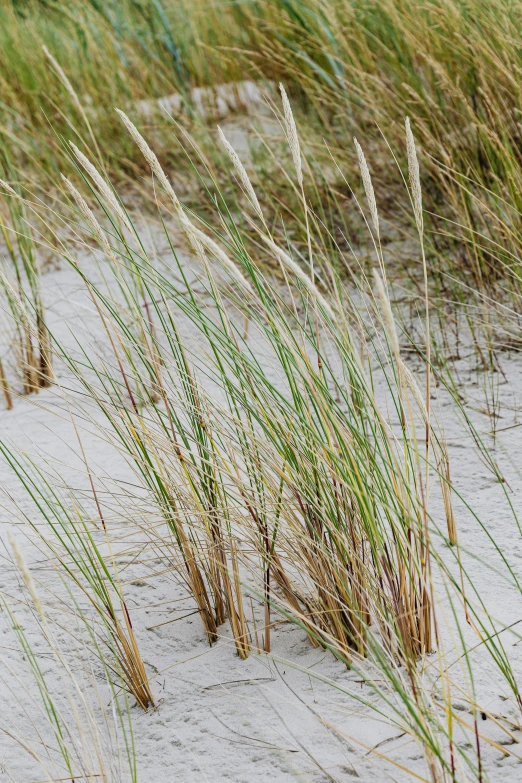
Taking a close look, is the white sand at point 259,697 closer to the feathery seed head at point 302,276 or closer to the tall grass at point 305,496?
the tall grass at point 305,496

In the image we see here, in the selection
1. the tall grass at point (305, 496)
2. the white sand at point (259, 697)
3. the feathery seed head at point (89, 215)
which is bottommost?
the white sand at point (259, 697)

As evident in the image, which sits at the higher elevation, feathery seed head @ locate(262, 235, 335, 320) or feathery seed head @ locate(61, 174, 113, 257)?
feathery seed head @ locate(61, 174, 113, 257)

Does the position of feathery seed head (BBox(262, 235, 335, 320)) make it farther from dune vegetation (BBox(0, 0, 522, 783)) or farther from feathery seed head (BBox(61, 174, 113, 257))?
feathery seed head (BBox(61, 174, 113, 257))

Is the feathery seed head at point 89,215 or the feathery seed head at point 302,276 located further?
the feathery seed head at point 89,215

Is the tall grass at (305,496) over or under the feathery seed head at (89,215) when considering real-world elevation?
under

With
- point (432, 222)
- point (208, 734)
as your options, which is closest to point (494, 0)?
point (432, 222)

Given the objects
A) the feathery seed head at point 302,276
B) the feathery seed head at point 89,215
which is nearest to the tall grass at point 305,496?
the feathery seed head at point 89,215

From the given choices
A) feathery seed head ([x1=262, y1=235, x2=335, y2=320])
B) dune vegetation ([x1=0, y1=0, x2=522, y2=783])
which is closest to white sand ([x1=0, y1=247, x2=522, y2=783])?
dune vegetation ([x1=0, y1=0, x2=522, y2=783])

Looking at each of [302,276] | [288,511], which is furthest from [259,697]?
[302,276]

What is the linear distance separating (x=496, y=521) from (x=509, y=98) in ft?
4.61

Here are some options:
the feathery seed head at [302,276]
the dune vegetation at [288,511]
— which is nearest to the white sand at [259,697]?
the dune vegetation at [288,511]

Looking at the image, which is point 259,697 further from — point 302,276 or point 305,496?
point 302,276

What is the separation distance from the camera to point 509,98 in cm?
237

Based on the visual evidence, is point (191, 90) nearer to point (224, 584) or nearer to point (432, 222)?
point (432, 222)
